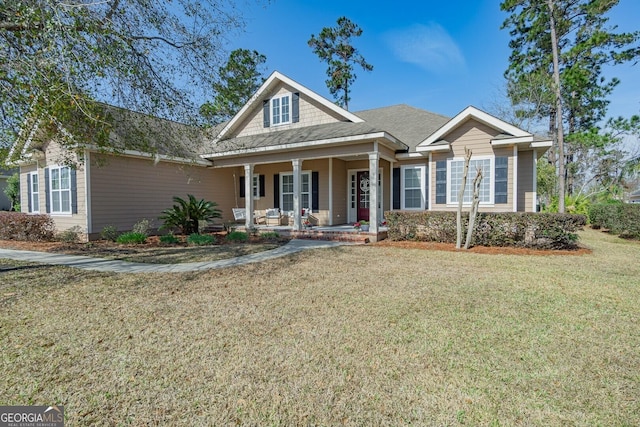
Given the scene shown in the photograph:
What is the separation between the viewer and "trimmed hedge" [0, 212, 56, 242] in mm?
10711

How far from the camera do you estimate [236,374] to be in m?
2.73

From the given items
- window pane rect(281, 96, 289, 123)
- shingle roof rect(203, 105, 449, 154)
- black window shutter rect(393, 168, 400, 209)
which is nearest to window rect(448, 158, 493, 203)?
shingle roof rect(203, 105, 449, 154)

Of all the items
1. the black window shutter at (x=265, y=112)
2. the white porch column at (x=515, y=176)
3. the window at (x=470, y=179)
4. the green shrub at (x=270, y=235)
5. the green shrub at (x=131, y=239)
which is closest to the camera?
the white porch column at (x=515, y=176)

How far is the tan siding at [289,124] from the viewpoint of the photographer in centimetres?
1242

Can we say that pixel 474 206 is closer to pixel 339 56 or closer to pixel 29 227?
pixel 29 227

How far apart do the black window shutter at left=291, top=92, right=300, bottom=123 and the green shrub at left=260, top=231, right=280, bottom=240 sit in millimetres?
4947

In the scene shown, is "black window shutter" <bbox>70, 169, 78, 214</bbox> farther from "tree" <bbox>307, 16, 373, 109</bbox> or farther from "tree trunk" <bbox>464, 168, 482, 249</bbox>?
"tree" <bbox>307, 16, 373, 109</bbox>

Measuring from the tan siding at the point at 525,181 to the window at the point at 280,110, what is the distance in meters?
9.01

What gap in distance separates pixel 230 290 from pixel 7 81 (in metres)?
5.41

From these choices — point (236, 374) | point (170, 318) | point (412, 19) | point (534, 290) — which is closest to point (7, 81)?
point (170, 318)

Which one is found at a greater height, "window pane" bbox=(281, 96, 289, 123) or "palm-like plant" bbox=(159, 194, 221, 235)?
"window pane" bbox=(281, 96, 289, 123)

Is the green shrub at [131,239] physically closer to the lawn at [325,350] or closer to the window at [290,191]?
the lawn at [325,350]

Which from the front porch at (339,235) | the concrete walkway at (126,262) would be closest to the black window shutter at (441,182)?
the front porch at (339,235)

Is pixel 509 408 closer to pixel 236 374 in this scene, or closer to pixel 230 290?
pixel 236 374
